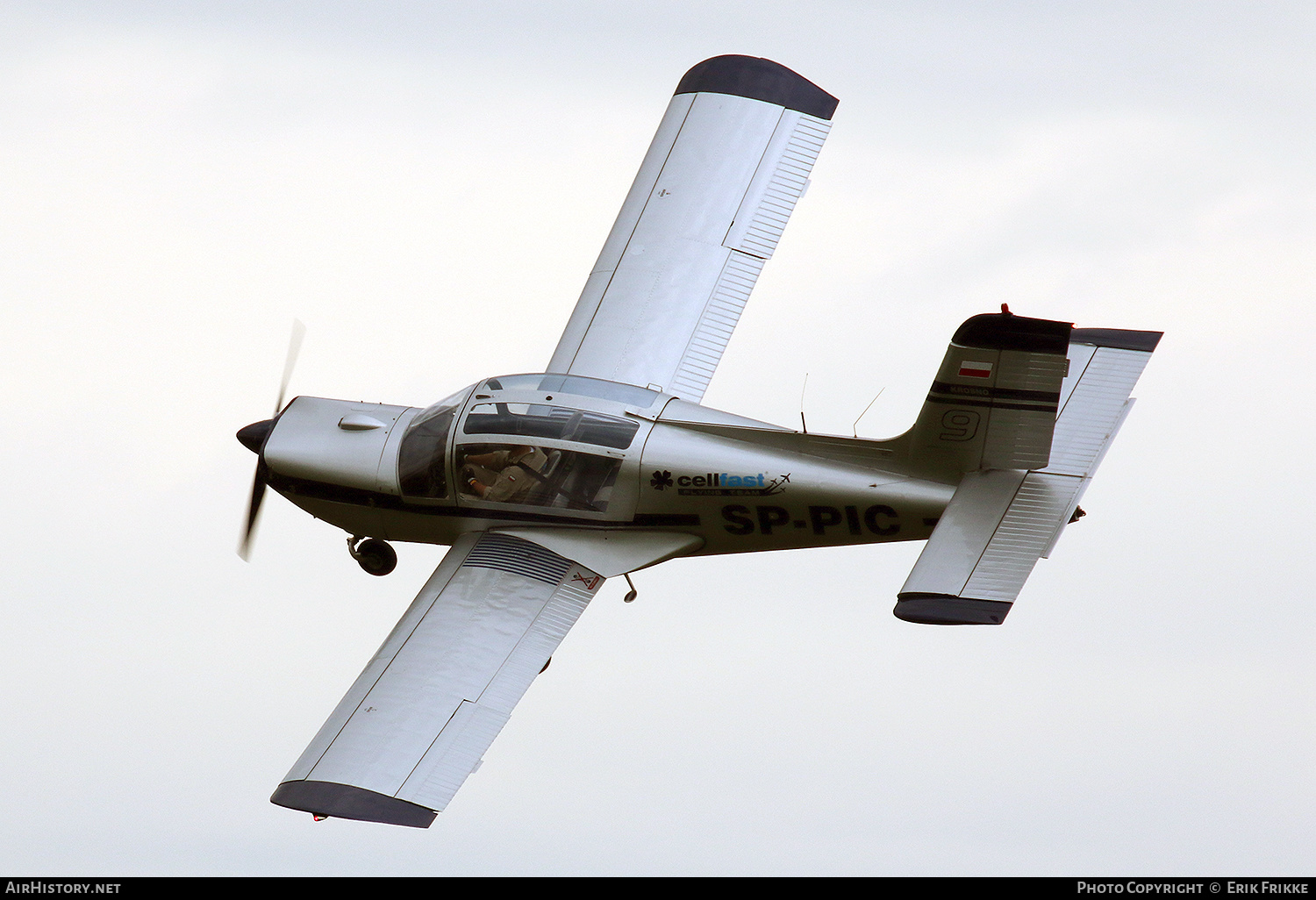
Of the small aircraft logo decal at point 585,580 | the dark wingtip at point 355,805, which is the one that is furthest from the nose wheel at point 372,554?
the dark wingtip at point 355,805

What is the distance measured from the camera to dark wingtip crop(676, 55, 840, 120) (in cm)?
1806

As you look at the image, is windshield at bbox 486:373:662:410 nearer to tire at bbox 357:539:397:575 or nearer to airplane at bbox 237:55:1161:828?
airplane at bbox 237:55:1161:828

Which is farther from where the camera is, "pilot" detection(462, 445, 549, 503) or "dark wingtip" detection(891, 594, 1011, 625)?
"pilot" detection(462, 445, 549, 503)

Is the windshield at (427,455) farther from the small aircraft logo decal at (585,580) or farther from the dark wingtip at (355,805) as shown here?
the dark wingtip at (355,805)

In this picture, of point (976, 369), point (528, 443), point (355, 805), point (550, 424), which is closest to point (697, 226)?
point (550, 424)

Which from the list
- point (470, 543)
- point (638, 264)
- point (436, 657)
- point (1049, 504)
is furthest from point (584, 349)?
point (1049, 504)

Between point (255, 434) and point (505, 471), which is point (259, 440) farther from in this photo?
point (505, 471)

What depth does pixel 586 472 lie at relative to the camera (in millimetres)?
14906

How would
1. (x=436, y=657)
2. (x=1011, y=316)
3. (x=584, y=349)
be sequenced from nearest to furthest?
(x=1011, y=316) < (x=436, y=657) < (x=584, y=349)

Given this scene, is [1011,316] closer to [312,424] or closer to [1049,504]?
[1049,504]

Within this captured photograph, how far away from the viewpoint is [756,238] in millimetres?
17250

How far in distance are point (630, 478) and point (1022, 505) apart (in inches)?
118

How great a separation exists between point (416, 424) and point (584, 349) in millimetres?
1758

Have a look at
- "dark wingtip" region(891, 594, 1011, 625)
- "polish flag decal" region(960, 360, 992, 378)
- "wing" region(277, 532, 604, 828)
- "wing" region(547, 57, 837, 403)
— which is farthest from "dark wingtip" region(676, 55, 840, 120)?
"dark wingtip" region(891, 594, 1011, 625)
